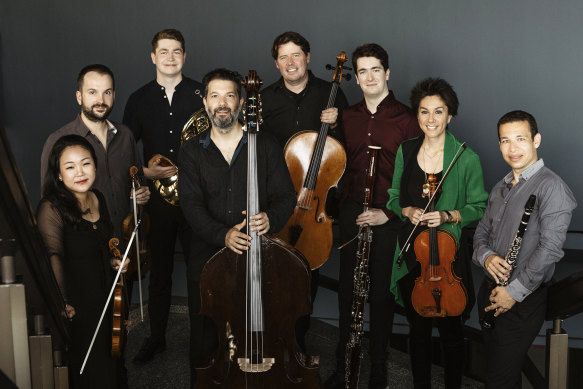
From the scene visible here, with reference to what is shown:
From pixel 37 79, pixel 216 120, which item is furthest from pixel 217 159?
pixel 37 79

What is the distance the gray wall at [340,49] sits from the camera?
3.71 m

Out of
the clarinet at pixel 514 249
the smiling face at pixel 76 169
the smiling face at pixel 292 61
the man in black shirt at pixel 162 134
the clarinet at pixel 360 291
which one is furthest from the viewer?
the man in black shirt at pixel 162 134

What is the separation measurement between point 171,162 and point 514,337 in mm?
1840

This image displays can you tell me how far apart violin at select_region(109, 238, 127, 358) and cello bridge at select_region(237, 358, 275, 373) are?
0.48 meters

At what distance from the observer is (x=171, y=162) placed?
3.11 m

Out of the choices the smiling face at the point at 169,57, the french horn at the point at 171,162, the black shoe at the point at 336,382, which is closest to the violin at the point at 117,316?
the french horn at the point at 171,162

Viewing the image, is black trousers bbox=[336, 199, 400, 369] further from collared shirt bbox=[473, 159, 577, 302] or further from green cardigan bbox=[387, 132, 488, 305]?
collared shirt bbox=[473, 159, 577, 302]

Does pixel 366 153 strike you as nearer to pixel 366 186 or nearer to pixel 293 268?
pixel 366 186

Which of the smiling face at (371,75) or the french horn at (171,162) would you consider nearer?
the smiling face at (371,75)

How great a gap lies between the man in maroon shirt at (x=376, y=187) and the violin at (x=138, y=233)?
956mm

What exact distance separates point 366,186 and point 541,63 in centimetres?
172

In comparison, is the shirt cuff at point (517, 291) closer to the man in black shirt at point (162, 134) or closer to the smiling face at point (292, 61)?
the smiling face at point (292, 61)

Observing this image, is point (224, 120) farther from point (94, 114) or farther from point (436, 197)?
point (436, 197)

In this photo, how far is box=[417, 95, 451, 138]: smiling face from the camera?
2547mm
